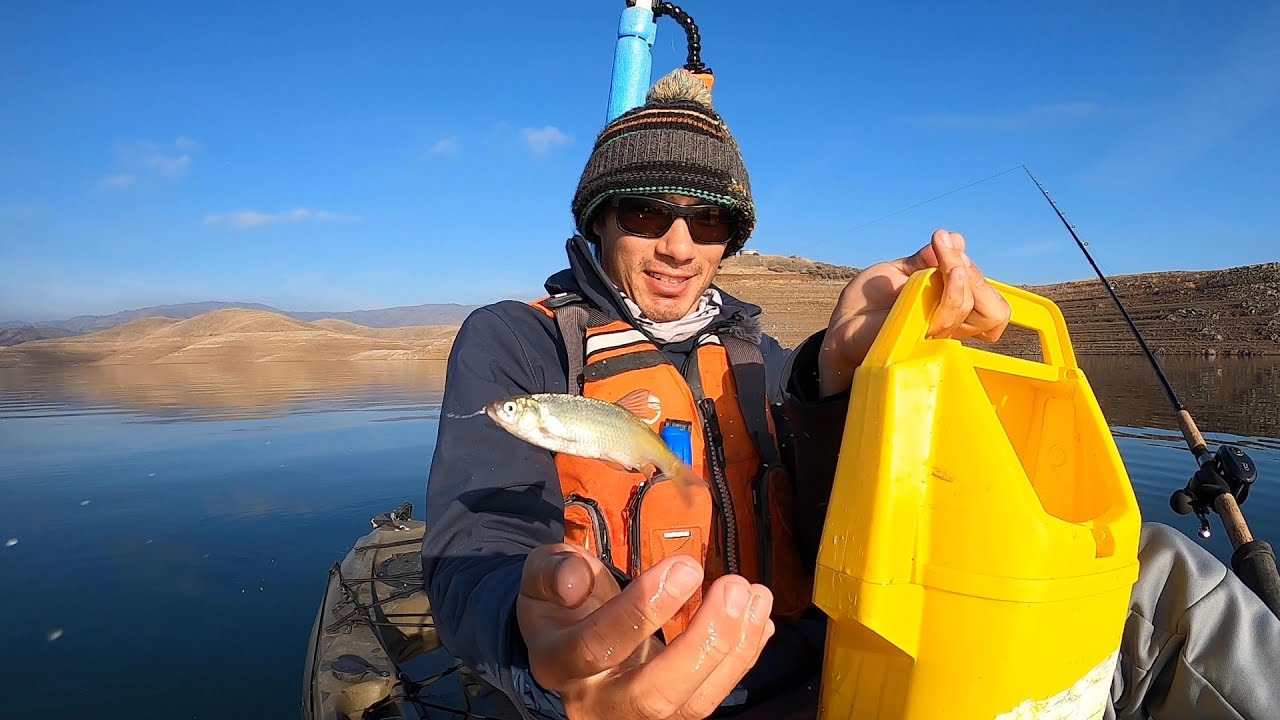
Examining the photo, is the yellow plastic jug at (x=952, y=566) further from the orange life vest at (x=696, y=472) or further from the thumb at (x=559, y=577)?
the orange life vest at (x=696, y=472)

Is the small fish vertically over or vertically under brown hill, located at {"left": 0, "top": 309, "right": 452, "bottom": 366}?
over

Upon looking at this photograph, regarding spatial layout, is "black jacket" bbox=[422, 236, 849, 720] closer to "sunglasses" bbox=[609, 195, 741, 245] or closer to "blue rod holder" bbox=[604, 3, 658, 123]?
"sunglasses" bbox=[609, 195, 741, 245]

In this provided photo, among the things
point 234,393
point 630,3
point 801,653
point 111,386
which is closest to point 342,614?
point 801,653

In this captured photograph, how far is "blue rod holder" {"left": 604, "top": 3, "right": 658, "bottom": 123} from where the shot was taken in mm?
5504

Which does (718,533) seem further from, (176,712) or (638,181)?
(176,712)

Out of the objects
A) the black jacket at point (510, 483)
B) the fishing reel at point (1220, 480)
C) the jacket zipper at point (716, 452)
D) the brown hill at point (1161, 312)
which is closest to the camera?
the black jacket at point (510, 483)

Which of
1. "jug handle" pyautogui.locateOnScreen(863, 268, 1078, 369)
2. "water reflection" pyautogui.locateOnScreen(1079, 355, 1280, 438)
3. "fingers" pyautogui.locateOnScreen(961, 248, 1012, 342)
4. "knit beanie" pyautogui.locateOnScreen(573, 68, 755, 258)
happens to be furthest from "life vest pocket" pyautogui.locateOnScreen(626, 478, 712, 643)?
"water reflection" pyautogui.locateOnScreen(1079, 355, 1280, 438)

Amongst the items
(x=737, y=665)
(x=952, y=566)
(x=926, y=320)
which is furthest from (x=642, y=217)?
(x=737, y=665)

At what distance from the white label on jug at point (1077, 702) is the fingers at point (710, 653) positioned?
66cm

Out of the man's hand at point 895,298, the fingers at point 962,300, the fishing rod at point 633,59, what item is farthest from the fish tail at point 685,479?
the fishing rod at point 633,59

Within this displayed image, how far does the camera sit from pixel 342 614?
4.43m

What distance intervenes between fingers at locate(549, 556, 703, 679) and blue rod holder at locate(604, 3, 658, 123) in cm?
499

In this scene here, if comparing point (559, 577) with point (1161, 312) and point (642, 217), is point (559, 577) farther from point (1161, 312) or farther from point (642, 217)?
point (1161, 312)

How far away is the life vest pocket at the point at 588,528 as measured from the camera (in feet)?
7.42
